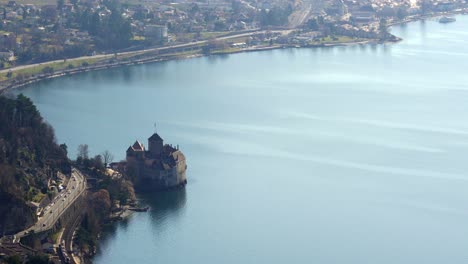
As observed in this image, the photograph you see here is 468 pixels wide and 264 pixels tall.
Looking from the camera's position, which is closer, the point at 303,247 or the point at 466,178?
the point at 303,247

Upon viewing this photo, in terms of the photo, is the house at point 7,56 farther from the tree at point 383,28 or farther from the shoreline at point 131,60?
A: the tree at point 383,28

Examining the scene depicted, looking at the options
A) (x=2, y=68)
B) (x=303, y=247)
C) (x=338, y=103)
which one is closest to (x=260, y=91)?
(x=338, y=103)

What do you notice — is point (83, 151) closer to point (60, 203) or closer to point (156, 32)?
point (60, 203)

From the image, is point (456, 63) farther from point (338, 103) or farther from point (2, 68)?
point (2, 68)

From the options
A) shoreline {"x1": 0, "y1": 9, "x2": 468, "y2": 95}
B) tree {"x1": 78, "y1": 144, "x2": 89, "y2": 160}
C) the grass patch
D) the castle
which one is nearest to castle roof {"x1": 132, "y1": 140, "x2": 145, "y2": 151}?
the castle

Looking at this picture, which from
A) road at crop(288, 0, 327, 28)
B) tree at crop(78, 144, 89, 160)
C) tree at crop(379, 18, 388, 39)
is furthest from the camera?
road at crop(288, 0, 327, 28)

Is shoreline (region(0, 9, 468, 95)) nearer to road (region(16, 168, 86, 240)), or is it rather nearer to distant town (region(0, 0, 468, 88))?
distant town (region(0, 0, 468, 88))
